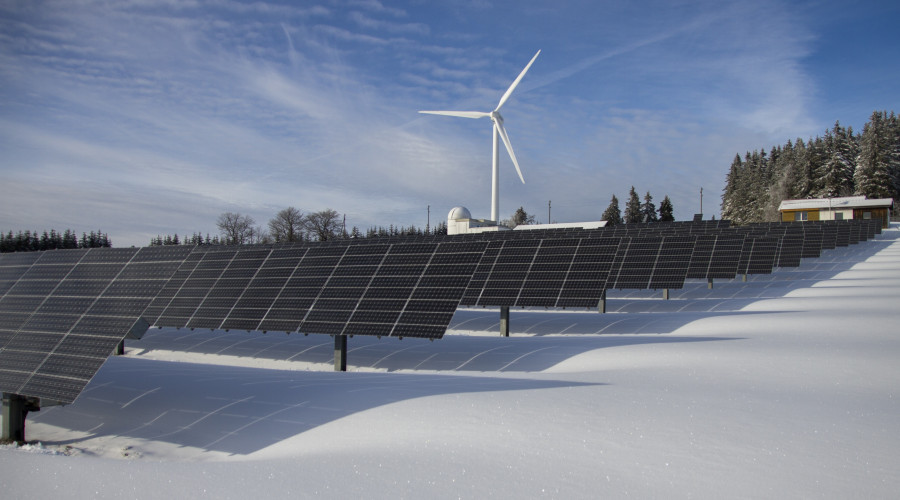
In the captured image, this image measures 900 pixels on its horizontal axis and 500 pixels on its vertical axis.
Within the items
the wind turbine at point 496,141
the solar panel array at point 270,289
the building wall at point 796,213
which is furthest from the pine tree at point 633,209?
the solar panel array at point 270,289

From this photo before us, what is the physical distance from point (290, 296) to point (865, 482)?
15650mm

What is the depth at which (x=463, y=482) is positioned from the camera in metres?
6.88

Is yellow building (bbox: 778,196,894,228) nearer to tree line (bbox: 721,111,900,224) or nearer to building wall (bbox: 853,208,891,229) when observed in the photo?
building wall (bbox: 853,208,891,229)

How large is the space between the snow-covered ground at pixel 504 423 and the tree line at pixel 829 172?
119m

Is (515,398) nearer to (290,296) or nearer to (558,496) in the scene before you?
(558,496)

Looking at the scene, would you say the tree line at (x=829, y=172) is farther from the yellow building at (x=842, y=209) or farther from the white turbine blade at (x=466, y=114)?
the white turbine blade at (x=466, y=114)

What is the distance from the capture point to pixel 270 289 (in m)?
19.7

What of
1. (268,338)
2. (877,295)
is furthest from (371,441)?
(877,295)

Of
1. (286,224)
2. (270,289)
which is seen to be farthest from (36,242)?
(270,289)

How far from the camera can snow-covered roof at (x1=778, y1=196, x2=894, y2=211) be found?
92.1m

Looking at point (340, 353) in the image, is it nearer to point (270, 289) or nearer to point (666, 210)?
point (270, 289)

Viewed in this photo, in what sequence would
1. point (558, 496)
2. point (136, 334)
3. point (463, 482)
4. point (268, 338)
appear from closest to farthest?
point (558, 496)
point (463, 482)
point (136, 334)
point (268, 338)

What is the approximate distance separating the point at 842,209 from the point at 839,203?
1.35m

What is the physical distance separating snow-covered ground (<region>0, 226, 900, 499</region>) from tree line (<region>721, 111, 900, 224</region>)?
118816mm
